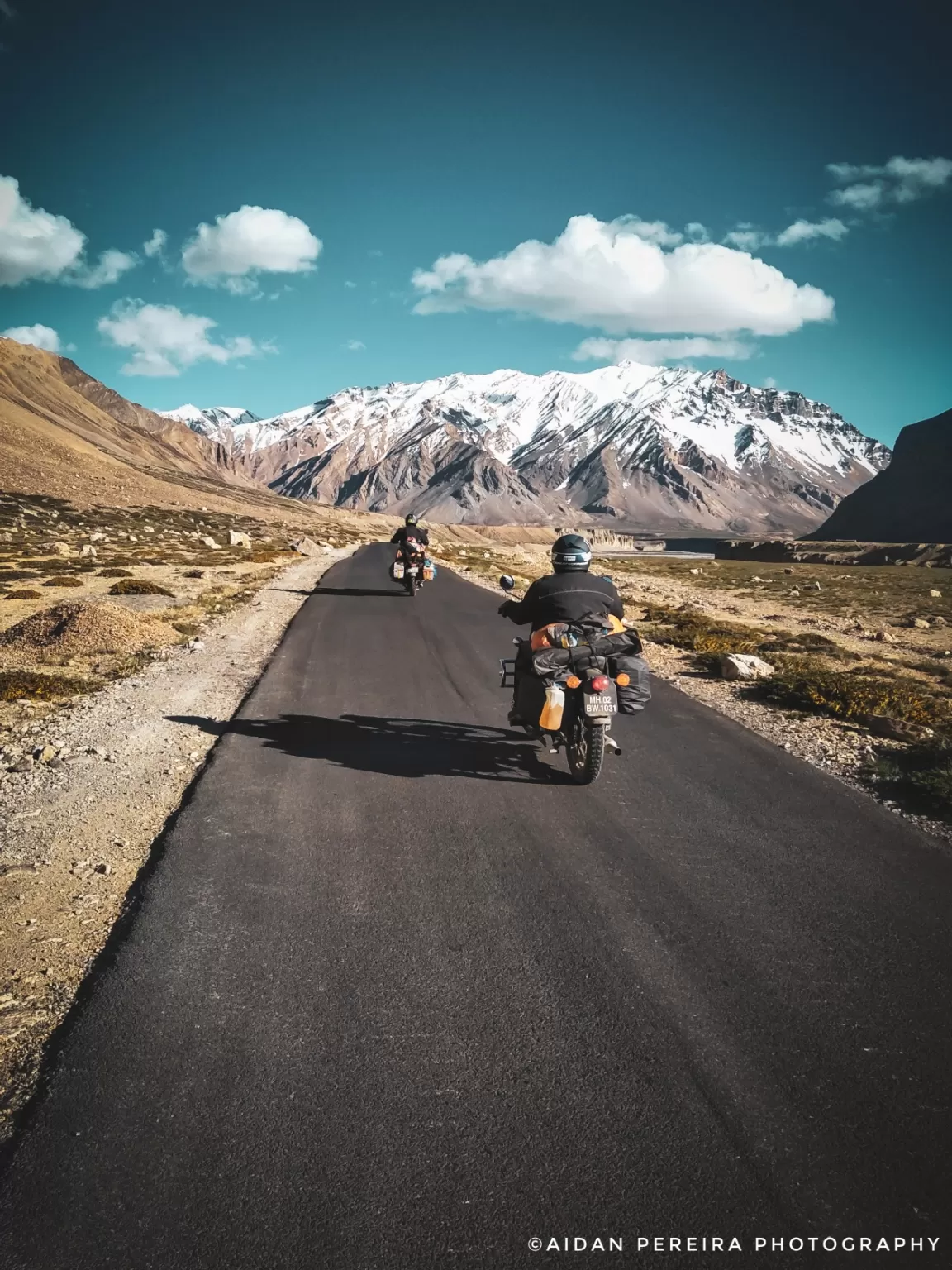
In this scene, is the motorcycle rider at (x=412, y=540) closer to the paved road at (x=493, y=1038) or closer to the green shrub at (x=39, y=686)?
the green shrub at (x=39, y=686)

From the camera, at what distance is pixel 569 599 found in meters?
7.47

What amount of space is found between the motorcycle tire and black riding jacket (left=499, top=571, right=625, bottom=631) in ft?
3.88

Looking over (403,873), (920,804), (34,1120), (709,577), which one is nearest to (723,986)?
(403,873)

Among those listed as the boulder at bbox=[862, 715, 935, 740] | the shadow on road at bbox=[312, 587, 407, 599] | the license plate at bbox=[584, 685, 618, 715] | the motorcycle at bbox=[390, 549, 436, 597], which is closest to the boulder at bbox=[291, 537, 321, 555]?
the shadow on road at bbox=[312, 587, 407, 599]

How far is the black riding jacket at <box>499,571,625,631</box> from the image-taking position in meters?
7.45

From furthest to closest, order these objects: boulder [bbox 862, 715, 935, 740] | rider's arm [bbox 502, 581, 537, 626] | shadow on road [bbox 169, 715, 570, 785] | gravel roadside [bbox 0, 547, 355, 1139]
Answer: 1. boulder [bbox 862, 715, 935, 740]
2. rider's arm [bbox 502, 581, 537, 626]
3. shadow on road [bbox 169, 715, 570, 785]
4. gravel roadside [bbox 0, 547, 355, 1139]

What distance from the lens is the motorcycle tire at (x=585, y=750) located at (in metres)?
7.02

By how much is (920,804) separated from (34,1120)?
7.84 meters

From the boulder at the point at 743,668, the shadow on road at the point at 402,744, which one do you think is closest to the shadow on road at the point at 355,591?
the boulder at the point at 743,668

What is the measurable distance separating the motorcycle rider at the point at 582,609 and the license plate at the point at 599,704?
0.48 meters

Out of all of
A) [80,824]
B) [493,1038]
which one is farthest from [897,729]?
[80,824]

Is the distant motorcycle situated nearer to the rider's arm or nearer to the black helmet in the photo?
the rider's arm

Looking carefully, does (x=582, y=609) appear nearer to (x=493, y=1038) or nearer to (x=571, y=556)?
(x=571, y=556)

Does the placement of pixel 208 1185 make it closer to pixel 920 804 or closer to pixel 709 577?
pixel 920 804
